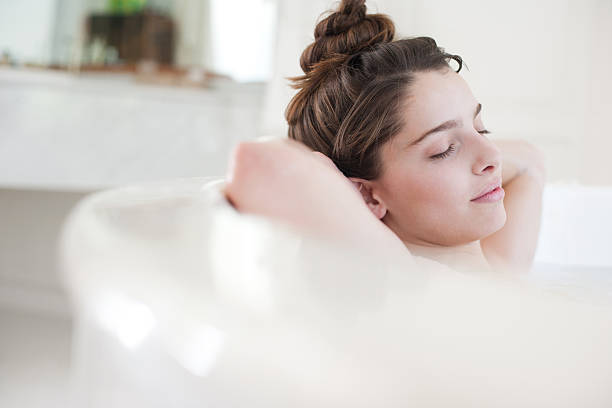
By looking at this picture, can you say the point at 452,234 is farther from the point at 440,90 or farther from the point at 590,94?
the point at 590,94

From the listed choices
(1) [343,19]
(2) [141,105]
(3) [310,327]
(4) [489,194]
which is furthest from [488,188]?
(2) [141,105]

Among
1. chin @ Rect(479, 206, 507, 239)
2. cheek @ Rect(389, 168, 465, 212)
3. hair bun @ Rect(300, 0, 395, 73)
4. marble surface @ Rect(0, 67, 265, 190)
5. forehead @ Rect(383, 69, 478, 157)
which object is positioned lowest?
marble surface @ Rect(0, 67, 265, 190)

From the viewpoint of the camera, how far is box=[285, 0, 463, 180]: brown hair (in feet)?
1.89

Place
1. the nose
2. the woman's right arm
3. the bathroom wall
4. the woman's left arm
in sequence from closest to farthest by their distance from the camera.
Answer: the woman's right arm < the nose < the woman's left arm < the bathroom wall

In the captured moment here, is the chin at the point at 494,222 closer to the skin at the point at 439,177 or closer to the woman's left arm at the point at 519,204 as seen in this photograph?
the skin at the point at 439,177

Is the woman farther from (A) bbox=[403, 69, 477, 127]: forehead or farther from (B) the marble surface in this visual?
(B) the marble surface

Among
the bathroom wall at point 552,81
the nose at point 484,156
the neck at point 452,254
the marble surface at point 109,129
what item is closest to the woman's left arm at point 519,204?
the neck at point 452,254

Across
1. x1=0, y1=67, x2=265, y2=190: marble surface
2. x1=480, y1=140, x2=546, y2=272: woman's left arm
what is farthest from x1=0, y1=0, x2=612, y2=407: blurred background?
x1=480, y1=140, x2=546, y2=272: woman's left arm

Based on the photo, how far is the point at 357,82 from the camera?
1.92ft

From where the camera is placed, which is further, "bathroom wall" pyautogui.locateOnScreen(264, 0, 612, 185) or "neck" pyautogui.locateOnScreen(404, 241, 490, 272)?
"bathroom wall" pyautogui.locateOnScreen(264, 0, 612, 185)

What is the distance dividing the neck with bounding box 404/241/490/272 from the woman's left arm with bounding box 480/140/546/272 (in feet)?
0.81

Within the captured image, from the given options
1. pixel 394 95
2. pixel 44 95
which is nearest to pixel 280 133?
pixel 44 95

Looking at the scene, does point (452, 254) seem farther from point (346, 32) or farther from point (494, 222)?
point (346, 32)

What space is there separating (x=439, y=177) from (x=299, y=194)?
0.20m
